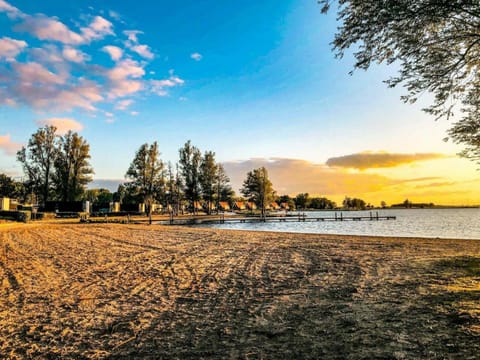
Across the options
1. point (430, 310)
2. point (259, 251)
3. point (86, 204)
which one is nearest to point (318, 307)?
point (430, 310)

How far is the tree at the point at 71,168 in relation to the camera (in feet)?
198

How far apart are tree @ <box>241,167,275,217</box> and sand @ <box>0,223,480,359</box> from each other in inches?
3590

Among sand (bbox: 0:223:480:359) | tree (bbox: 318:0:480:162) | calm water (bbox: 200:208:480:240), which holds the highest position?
tree (bbox: 318:0:480:162)

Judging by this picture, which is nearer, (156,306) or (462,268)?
(156,306)

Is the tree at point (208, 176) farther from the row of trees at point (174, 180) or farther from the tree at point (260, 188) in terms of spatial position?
the tree at point (260, 188)

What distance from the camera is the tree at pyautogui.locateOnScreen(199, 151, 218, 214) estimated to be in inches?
3108

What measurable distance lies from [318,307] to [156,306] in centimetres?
315

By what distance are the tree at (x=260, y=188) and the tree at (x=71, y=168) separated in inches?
2143

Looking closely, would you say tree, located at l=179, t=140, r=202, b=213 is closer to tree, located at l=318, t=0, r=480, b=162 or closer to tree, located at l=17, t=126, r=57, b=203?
tree, located at l=17, t=126, r=57, b=203

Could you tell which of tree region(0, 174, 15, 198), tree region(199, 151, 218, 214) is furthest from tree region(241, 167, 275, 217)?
tree region(0, 174, 15, 198)

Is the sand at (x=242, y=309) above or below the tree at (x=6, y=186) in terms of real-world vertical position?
below

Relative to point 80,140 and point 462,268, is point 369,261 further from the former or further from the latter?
point 80,140

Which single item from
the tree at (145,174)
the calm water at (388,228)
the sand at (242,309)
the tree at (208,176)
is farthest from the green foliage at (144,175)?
the sand at (242,309)

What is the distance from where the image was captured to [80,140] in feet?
205
